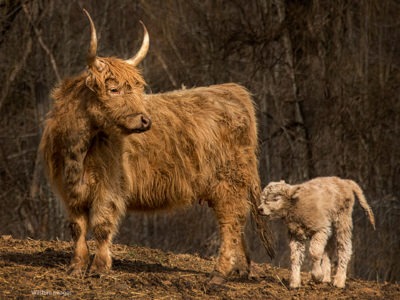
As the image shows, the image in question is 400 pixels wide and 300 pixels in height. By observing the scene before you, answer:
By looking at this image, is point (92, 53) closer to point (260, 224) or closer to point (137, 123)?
point (137, 123)

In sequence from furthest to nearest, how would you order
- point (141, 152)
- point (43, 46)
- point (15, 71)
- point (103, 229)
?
point (43, 46) < point (15, 71) < point (141, 152) < point (103, 229)

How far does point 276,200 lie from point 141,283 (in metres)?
1.46

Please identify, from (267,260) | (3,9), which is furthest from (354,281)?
(3,9)

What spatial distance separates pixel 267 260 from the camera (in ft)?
53.6

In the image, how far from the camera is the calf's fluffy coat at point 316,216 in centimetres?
880

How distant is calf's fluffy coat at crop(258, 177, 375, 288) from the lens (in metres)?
8.80

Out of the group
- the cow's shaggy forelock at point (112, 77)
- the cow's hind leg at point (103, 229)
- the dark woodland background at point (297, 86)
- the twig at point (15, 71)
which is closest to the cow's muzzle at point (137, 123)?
the cow's shaggy forelock at point (112, 77)

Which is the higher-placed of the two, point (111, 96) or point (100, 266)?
point (111, 96)

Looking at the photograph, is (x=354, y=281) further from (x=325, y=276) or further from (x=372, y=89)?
(x=372, y=89)

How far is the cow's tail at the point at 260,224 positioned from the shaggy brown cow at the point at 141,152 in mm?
22

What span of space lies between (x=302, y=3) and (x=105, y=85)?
32.1ft

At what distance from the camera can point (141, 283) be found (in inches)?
338

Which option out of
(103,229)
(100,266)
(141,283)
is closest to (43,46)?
(103,229)

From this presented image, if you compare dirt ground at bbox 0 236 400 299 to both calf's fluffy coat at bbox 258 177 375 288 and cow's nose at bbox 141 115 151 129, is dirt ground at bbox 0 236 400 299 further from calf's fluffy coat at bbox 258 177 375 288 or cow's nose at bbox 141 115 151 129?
cow's nose at bbox 141 115 151 129
